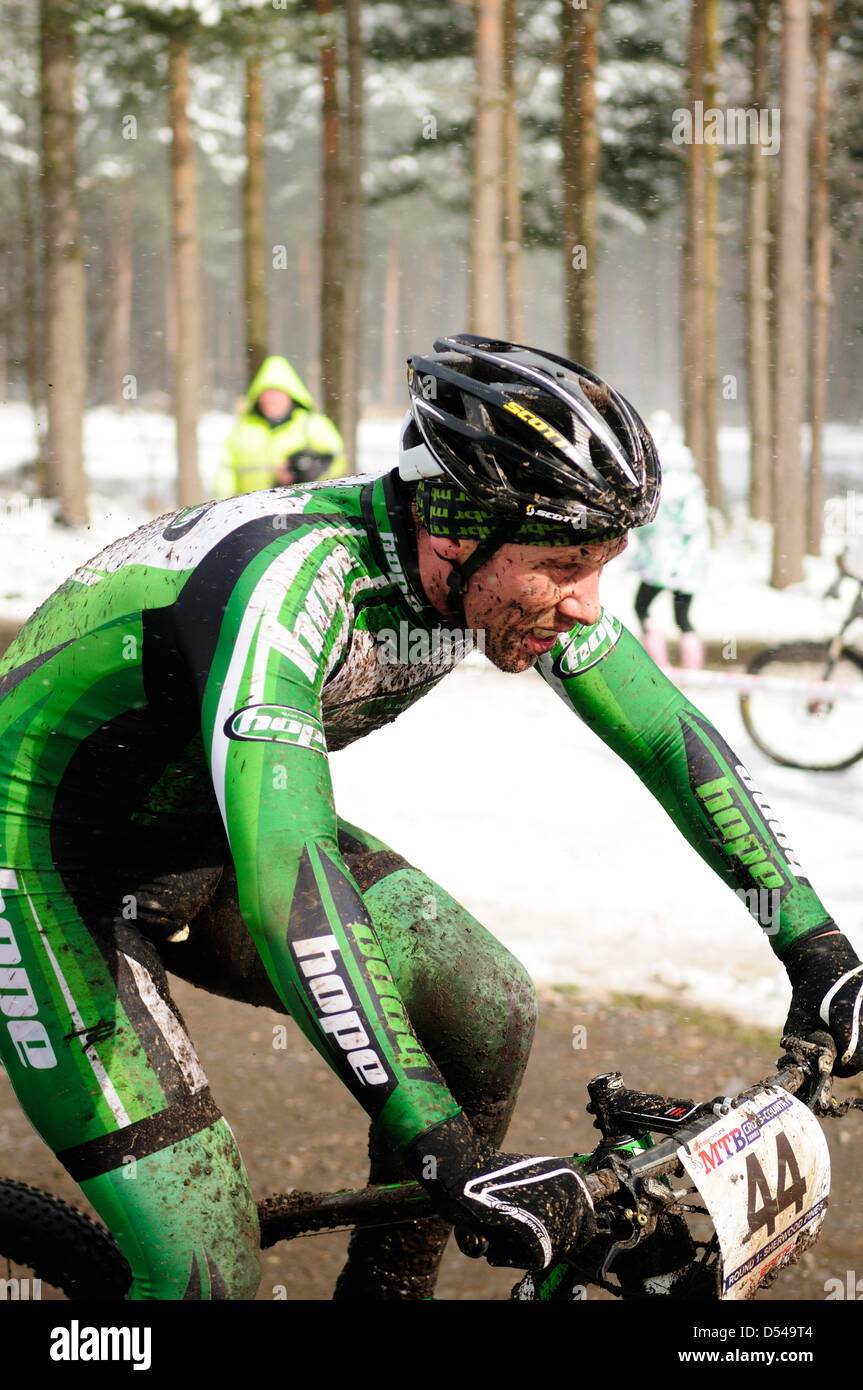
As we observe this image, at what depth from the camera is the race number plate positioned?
1953 millimetres

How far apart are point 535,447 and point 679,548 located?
819cm

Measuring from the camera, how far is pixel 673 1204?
76.6 inches

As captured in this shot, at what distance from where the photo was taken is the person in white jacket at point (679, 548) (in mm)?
10141

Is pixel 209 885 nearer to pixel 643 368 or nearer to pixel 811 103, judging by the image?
pixel 811 103

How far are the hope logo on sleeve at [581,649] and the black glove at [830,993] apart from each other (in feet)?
2.14

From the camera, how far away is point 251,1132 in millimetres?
4430

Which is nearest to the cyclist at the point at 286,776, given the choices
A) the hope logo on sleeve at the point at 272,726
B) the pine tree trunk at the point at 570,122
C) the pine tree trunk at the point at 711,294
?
the hope logo on sleeve at the point at 272,726

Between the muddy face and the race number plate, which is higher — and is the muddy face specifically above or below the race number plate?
above

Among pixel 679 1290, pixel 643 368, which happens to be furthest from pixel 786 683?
pixel 643 368

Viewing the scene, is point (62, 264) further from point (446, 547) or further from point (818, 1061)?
point (818, 1061)

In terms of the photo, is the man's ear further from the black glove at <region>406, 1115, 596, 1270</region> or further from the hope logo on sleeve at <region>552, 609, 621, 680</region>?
the black glove at <region>406, 1115, 596, 1270</region>

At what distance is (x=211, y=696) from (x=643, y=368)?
72.2 m
